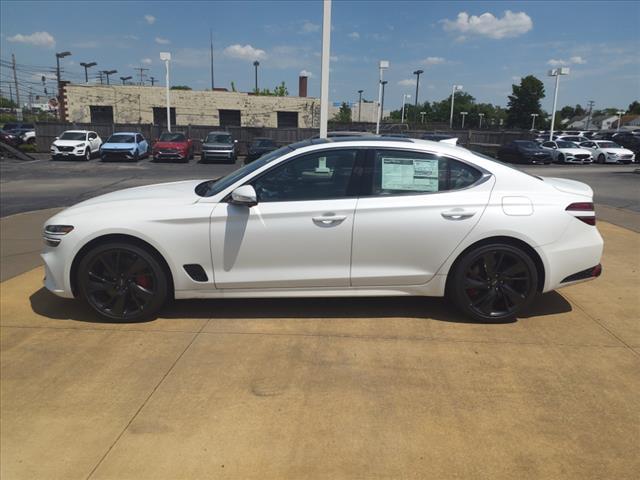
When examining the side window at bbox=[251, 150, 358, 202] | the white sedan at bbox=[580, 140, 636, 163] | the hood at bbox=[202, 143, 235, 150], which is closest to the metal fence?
the hood at bbox=[202, 143, 235, 150]

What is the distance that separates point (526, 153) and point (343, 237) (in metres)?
28.1

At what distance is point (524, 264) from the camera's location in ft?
13.9

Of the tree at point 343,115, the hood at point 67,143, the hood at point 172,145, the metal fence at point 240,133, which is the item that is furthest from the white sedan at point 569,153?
the tree at point 343,115

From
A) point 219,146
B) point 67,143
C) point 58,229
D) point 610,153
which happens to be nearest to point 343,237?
point 58,229

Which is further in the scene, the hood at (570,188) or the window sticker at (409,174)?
the hood at (570,188)

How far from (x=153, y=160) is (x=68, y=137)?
4856 millimetres

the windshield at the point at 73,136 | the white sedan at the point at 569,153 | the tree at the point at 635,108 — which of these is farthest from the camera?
the tree at the point at 635,108

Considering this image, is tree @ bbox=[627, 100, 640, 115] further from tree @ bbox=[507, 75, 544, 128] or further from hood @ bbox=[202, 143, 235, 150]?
hood @ bbox=[202, 143, 235, 150]

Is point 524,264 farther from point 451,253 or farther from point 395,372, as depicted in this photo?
point 395,372

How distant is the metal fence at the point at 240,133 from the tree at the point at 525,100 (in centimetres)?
5061

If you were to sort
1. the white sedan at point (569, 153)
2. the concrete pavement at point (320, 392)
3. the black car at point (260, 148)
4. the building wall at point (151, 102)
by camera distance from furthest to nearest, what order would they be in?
the building wall at point (151, 102) → the white sedan at point (569, 153) → the black car at point (260, 148) → the concrete pavement at point (320, 392)

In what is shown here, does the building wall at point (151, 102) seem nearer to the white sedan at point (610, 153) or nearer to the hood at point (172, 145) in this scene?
the hood at point (172, 145)

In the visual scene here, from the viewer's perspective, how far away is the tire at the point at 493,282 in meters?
4.23

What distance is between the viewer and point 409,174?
430cm
